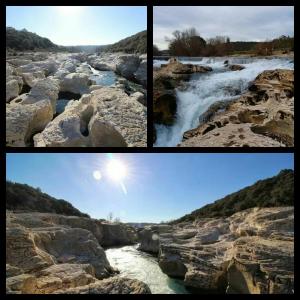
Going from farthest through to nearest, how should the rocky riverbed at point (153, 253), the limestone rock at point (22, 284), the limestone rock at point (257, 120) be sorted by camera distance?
the limestone rock at point (257, 120) → the rocky riverbed at point (153, 253) → the limestone rock at point (22, 284)

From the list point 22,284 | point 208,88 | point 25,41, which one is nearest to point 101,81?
point 25,41

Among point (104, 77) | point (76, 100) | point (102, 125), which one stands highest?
Result: point (104, 77)

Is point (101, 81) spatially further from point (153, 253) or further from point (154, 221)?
point (153, 253)

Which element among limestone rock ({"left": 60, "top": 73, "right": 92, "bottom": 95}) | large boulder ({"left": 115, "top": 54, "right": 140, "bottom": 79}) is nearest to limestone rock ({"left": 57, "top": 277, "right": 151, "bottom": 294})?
limestone rock ({"left": 60, "top": 73, "right": 92, "bottom": 95})

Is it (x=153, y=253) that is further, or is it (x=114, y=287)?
(x=153, y=253)

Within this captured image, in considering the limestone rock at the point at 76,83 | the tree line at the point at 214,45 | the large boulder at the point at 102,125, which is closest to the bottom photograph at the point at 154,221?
the large boulder at the point at 102,125

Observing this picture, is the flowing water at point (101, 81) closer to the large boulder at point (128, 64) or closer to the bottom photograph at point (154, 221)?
the large boulder at point (128, 64)
